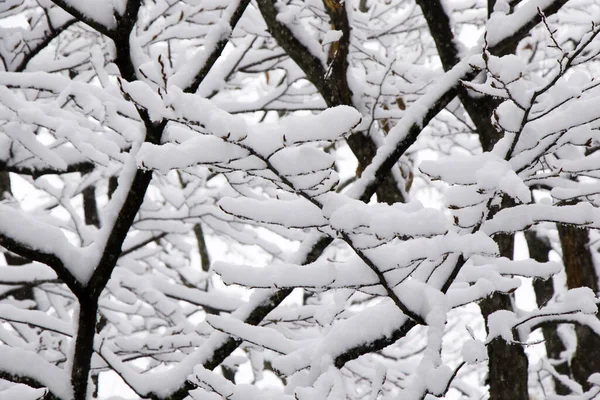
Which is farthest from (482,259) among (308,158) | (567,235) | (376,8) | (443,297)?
(376,8)

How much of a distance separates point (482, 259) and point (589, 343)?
2.79 metres

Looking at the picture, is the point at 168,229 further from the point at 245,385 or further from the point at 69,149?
the point at 245,385

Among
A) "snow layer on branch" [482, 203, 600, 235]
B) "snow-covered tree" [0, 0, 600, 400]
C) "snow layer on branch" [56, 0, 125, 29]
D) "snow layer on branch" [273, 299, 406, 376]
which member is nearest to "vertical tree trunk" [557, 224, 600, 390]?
"snow-covered tree" [0, 0, 600, 400]

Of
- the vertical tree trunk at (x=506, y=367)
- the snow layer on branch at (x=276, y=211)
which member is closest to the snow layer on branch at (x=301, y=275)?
the snow layer on branch at (x=276, y=211)

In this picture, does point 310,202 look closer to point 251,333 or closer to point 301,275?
point 301,275

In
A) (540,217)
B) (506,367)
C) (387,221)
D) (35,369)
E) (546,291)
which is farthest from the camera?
(546,291)

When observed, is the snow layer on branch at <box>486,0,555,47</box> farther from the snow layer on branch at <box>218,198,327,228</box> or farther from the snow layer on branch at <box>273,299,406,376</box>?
the snow layer on branch at <box>218,198,327,228</box>

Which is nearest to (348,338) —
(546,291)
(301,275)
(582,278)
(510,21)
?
(301,275)

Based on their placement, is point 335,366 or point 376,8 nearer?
point 335,366

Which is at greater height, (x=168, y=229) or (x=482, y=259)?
(x=168, y=229)

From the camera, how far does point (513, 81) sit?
966mm

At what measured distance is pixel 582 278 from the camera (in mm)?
3656

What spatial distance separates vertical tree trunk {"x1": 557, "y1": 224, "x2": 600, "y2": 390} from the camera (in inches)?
144

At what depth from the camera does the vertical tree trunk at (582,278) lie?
3.65m
